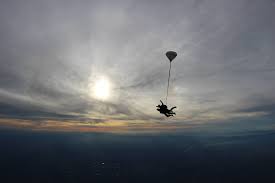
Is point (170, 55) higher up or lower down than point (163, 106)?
higher up

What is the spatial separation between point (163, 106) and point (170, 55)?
8.73m

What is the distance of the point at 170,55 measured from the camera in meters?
31.1

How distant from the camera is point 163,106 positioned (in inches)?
1204
